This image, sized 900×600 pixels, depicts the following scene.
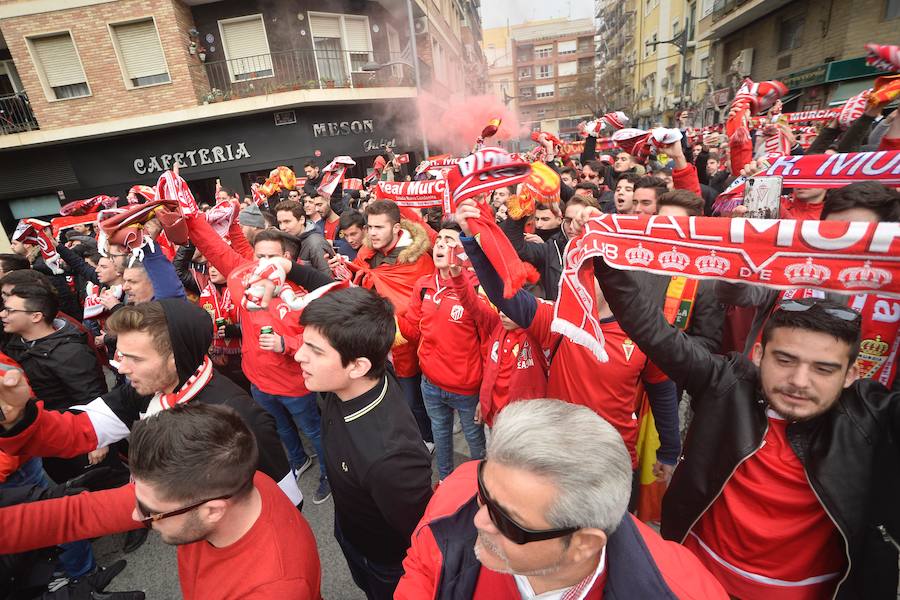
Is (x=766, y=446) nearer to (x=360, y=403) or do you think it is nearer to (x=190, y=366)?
(x=360, y=403)

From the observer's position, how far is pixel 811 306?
60.8 inches

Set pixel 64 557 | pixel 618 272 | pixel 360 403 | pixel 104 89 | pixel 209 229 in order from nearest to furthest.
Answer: pixel 618 272 → pixel 360 403 → pixel 64 557 → pixel 209 229 → pixel 104 89

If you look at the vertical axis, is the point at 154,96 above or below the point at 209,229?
above

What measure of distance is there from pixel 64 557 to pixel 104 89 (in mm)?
15819

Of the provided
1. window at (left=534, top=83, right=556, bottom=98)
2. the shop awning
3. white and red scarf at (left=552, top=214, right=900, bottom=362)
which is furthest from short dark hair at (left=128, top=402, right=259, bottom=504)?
window at (left=534, top=83, right=556, bottom=98)

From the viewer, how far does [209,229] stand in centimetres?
357

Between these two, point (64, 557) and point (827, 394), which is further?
point (64, 557)

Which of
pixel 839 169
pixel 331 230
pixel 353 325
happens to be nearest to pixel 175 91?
pixel 331 230

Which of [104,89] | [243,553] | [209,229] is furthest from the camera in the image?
[104,89]

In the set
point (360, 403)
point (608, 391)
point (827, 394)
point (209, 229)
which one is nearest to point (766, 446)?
point (827, 394)

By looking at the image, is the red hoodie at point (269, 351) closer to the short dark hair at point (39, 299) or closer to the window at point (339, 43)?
the short dark hair at point (39, 299)

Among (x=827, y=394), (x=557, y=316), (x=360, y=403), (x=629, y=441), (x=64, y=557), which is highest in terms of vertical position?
(x=557, y=316)

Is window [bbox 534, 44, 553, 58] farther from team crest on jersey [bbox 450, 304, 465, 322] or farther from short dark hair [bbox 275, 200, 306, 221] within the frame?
team crest on jersey [bbox 450, 304, 465, 322]

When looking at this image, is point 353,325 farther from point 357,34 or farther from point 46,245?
point 357,34
